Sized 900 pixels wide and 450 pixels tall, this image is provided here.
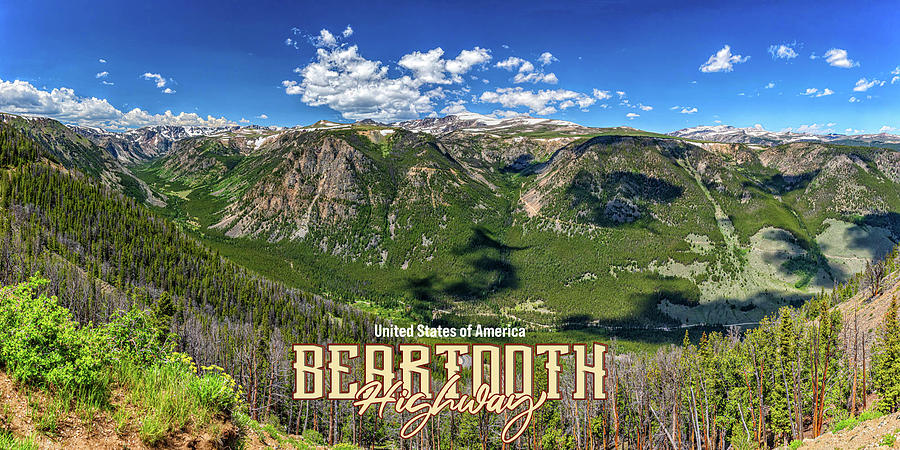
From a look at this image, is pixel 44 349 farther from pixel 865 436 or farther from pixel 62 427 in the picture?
pixel 865 436

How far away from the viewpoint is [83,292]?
97.6 meters

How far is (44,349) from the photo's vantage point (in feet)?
28.4

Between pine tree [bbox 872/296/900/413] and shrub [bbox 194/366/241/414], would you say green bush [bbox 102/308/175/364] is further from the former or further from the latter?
pine tree [bbox 872/296/900/413]

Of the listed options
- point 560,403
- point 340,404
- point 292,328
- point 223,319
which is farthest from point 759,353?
point 223,319

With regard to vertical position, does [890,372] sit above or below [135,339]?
below

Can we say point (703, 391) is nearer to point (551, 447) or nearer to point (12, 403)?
point (551, 447)

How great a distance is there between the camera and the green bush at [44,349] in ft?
27.3

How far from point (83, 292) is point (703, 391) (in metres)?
144

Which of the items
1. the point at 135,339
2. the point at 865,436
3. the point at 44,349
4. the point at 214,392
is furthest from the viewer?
the point at 865,436

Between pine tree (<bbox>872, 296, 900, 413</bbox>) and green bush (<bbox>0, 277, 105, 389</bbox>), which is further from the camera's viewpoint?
pine tree (<bbox>872, 296, 900, 413</bbox>)

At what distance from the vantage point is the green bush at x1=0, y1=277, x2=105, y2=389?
8.31 m

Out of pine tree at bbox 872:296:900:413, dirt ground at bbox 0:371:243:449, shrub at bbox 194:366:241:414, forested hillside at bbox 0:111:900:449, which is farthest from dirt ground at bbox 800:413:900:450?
dirt ground at bbox 0:371:243:449

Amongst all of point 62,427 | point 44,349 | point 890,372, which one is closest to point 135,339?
point 44,349

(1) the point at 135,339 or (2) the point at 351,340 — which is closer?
(1) the point at 135,339
